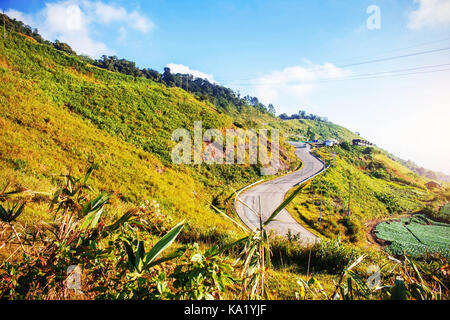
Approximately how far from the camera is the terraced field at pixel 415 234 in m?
21.5

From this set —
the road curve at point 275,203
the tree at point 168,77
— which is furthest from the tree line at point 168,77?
the road curve at point 275,203

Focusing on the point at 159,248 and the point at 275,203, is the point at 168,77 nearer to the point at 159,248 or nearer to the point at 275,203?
the point at 275,203

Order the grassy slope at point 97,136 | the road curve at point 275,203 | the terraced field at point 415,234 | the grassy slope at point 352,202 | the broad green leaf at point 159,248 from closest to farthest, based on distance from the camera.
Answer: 1. the broad green leaf at point 159,248
2. the grassy slope at point 97,136
3. the road curve at point 275,203
4. the terraced field at point 415,234
5. the grassy slope at point 352,202

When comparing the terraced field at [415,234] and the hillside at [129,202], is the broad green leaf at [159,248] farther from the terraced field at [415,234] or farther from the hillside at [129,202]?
the terraced field at [415,234]

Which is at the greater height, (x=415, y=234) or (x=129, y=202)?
(x=129, y=202)

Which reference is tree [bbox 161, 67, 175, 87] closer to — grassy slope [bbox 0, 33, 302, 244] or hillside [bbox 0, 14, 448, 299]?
hillside [bbox 0, 14, 448, 299]

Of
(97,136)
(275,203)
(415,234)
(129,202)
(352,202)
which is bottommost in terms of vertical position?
(415,234)

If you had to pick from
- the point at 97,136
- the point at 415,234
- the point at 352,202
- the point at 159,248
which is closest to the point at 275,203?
the point at 352,202

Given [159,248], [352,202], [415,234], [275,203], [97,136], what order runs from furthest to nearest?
[352,202] < [415,234] < [275,203] < [97,136] < [159,248]

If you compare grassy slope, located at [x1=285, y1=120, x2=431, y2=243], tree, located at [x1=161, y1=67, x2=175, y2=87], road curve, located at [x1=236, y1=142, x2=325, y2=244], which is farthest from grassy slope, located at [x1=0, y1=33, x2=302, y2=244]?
tree, located at [x1=161, y1=67, x2=175, y2=87]

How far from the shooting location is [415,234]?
27.6m

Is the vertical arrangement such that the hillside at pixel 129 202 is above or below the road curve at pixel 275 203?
above

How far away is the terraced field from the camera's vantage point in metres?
21.5
